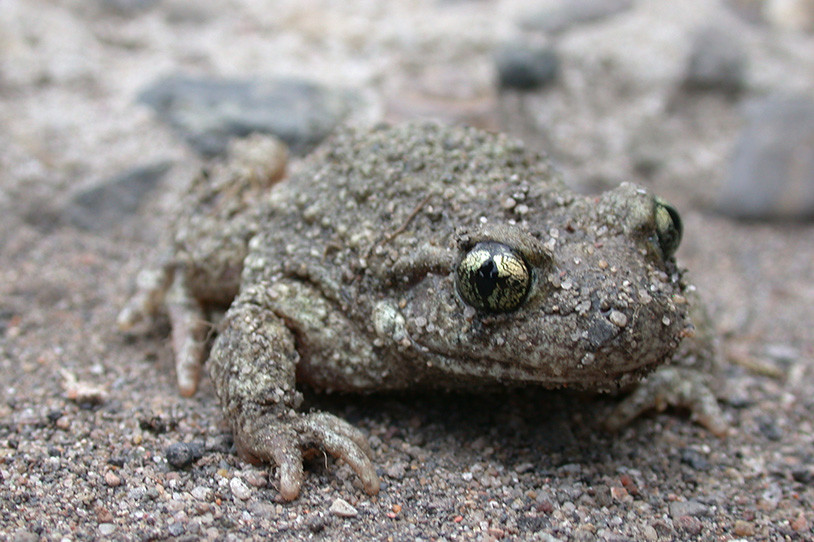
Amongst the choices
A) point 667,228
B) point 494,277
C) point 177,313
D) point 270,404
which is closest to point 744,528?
point 667,228

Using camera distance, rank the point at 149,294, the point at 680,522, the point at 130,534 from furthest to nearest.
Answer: the point at 149,294 < the point at 680,522 < the point at 130,534

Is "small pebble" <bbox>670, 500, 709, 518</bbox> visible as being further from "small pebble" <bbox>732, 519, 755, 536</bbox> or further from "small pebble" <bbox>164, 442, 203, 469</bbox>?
"small pebble" <bbox>164, 442, 203, 469</bbox>

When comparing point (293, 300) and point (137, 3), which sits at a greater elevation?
point (137, 3)

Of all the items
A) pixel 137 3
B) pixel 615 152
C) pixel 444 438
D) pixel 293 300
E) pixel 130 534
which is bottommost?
pixel 130 534

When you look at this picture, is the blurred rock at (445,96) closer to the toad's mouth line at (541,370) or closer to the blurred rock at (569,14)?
the blurred rock at (569,14)

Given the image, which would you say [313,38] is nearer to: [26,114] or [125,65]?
[125,65]

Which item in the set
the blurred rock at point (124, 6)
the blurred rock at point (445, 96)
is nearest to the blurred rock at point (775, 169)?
the blurred rock at point (445, 96)

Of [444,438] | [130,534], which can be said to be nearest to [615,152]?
[444,438]

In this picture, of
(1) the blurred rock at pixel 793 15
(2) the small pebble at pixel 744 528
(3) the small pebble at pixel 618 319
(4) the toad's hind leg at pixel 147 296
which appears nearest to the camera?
(3) the small pebble at pixel 618 319
